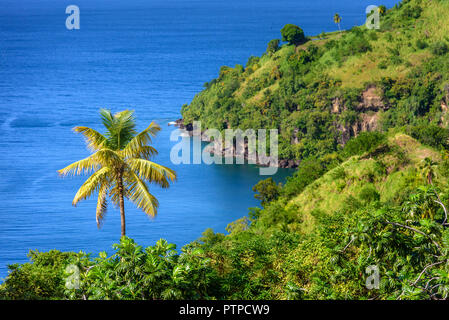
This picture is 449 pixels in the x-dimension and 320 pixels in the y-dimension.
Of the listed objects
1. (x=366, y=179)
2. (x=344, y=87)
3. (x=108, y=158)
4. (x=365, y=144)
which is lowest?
(x=366, y=179)

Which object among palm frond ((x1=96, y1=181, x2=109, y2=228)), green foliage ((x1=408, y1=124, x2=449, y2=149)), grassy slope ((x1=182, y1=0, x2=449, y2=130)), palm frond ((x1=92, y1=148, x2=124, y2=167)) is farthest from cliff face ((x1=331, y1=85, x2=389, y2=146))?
palm frond ((x1=92, y1=148, x2=124, y2=167))

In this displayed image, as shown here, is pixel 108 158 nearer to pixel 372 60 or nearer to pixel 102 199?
pixel 102 199

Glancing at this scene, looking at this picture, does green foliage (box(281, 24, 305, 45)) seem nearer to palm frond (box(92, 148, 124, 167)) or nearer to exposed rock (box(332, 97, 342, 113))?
exposed rock (box(332, 97, 342, 113))

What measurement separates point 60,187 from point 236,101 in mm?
52006

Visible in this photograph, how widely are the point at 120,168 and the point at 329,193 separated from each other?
42038 mm

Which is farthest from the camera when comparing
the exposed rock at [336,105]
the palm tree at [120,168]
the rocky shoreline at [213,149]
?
the exposed rock at [336,105]

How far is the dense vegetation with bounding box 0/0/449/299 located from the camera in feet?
77.3

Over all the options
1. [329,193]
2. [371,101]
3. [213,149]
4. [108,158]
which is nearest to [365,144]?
[329,193]

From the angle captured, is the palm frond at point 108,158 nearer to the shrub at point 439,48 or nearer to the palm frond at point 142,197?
the palm frond at point 142,197

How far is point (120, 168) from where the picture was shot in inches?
1218

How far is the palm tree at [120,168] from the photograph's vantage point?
3047 cm

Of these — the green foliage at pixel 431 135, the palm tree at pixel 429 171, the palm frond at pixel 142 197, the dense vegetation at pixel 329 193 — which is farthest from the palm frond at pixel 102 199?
the green foliage at pixel 431 135

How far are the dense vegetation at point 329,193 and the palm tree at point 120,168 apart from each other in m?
2.88
